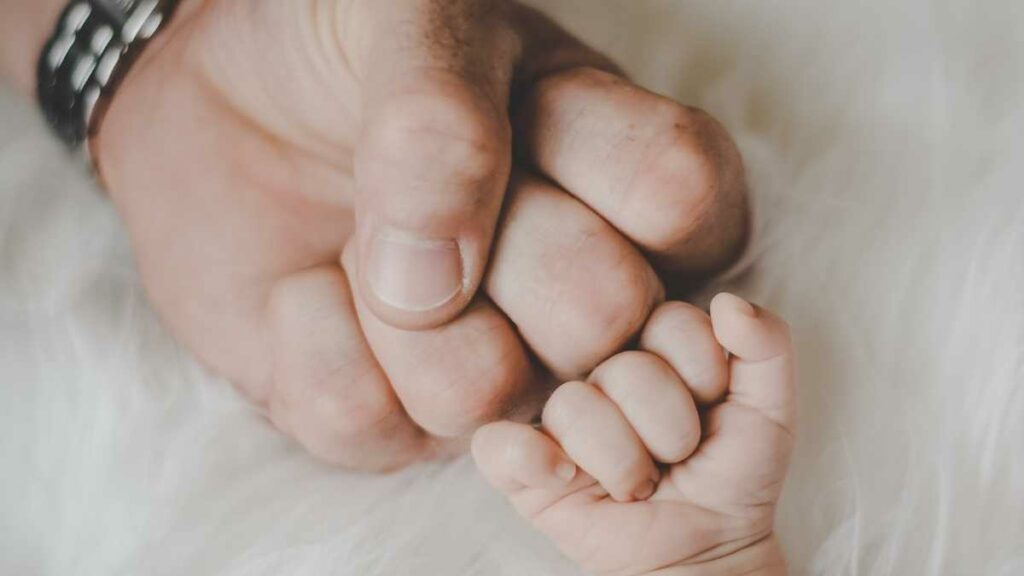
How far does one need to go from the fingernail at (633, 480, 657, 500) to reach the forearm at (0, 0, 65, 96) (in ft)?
1.80

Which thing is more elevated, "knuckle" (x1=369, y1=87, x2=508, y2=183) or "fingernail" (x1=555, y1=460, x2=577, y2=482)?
"knuckle" (x1=369, y1=87, x2=508, y2=183)

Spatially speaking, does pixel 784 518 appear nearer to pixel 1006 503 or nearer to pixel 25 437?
pixel 1006 503

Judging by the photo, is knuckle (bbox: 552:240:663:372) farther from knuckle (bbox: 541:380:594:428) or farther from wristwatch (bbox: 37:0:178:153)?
wristwatch (bbox: 37:0:178:153)

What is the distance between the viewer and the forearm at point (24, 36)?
76 cm

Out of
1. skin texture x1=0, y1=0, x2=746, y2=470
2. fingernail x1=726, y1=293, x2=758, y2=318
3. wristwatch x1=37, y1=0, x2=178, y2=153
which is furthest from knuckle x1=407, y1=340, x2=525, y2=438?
wristwatch x1=37, y1=0, x2=178, y2=153

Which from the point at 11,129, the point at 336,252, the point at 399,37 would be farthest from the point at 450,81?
the point at 11,129

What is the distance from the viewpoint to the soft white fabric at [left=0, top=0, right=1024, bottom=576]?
1.74 feet

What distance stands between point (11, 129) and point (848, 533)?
0.60 metres

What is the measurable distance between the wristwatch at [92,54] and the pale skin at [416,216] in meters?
0.11

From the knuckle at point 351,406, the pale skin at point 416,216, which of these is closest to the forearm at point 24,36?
the pale skin at point 416,216

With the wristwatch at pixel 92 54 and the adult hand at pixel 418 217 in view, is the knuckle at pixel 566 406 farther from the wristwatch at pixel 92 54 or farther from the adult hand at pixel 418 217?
the wristwatch at pixel 92 54

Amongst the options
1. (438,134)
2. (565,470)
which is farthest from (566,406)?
(438,134)

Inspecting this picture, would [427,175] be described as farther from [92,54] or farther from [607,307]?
[92,54]

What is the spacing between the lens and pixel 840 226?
607mm
